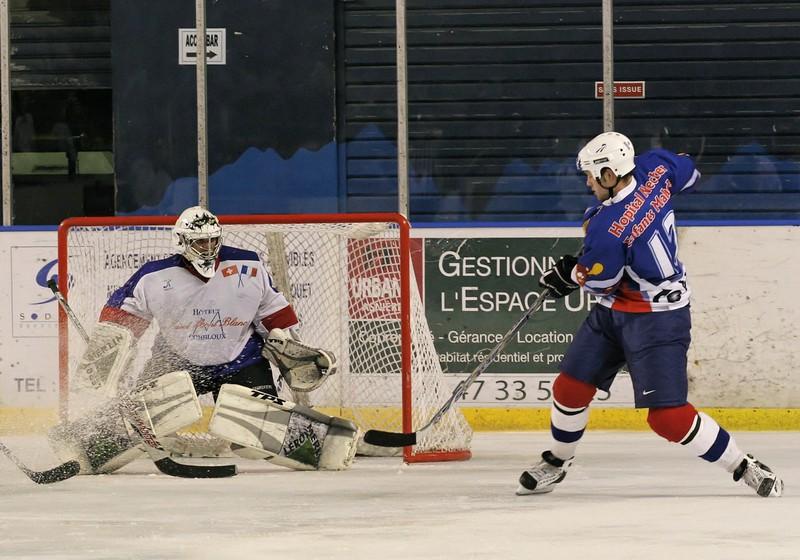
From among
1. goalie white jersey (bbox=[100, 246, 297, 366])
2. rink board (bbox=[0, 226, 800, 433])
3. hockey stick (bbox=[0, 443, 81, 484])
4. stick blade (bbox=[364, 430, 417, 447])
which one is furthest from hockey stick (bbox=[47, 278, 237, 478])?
rink board (bbox=[0, 226, 800, 433])

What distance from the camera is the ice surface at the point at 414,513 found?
12.8ft

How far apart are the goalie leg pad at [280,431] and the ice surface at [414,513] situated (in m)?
0.08

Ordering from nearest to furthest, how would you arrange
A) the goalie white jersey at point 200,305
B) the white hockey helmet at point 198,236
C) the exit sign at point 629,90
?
the white hockey helmet at point 198,236 < the goalie white jersey at point 200,305 < the exit sign at point 629,90

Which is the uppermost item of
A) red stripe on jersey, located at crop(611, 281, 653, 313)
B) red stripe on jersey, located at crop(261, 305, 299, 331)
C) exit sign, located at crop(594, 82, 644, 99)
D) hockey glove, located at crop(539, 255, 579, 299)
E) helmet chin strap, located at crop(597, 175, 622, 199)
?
exit sign, located at crop(594, 82, 644, 99)

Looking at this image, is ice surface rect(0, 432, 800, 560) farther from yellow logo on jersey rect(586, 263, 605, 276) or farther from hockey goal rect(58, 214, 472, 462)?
yellow logo on jersey rect(586, 263, 605, 276)

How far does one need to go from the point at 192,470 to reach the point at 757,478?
1.91 meters

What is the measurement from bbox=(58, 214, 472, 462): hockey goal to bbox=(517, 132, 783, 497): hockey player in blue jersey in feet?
4.13

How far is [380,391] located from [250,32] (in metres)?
2.68

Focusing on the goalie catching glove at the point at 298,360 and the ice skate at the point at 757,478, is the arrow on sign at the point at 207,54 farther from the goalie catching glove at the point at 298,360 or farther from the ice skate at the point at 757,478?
the ice skate at the point at 757,478

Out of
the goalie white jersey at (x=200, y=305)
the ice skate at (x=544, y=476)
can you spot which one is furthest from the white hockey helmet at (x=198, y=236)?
the ice skate at (x=544, y=476)

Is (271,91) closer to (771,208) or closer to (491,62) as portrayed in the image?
(491,62)

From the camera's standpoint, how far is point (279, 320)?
19.1 ft

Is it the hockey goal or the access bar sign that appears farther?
the access bar sign

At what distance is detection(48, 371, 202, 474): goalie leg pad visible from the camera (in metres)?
5.43
